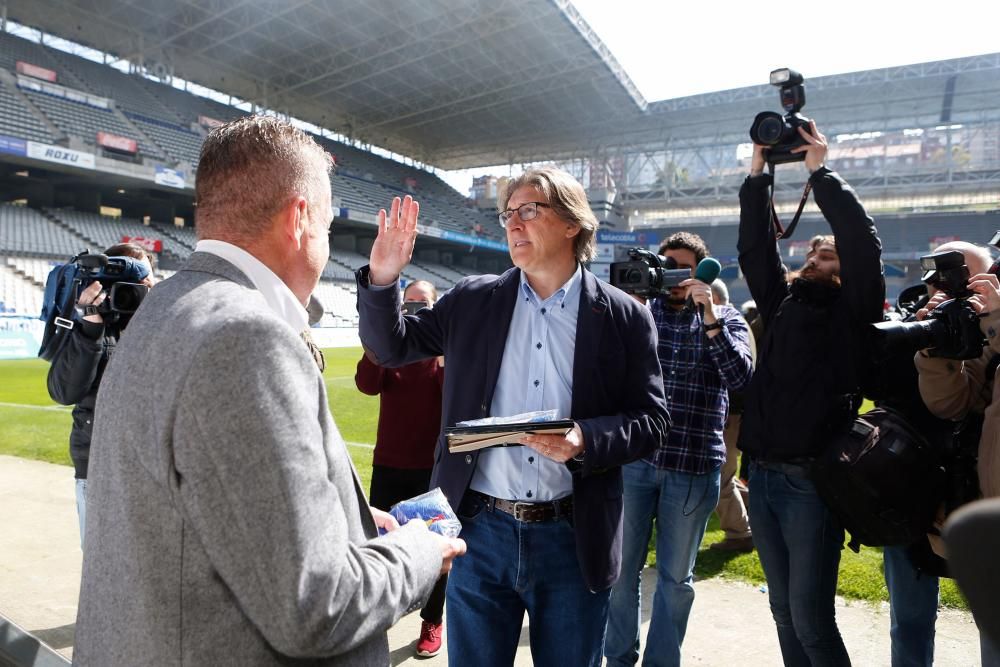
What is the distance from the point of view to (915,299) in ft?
9.17

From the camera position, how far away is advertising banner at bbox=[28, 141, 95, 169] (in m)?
24.3

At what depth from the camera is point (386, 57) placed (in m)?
31.1

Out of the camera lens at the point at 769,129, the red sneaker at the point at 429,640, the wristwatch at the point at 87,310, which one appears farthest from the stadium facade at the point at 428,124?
the camera lens at the point at 769,129

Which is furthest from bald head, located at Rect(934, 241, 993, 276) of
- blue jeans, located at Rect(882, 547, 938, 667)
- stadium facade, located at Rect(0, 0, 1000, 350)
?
stadium facade, located at Rect(0, 0, 1000, 350)

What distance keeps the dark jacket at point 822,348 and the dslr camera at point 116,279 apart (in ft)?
8.38

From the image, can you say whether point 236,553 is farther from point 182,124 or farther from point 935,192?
point 935,192

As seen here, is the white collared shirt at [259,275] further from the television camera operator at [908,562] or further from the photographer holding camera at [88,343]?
the television camera operator at [908,562]

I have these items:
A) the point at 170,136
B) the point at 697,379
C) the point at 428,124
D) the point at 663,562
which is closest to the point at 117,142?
the point at 170,136

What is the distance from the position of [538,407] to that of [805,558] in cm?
125

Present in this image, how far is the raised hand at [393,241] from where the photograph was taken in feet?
6.73

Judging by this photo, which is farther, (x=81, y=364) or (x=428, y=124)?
(x=428, y=124)

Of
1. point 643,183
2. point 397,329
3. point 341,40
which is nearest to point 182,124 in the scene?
point 341,40

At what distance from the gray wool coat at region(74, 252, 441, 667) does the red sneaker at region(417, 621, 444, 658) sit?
7.45 feet

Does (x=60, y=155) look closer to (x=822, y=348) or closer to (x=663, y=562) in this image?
(x=663, y=562)
